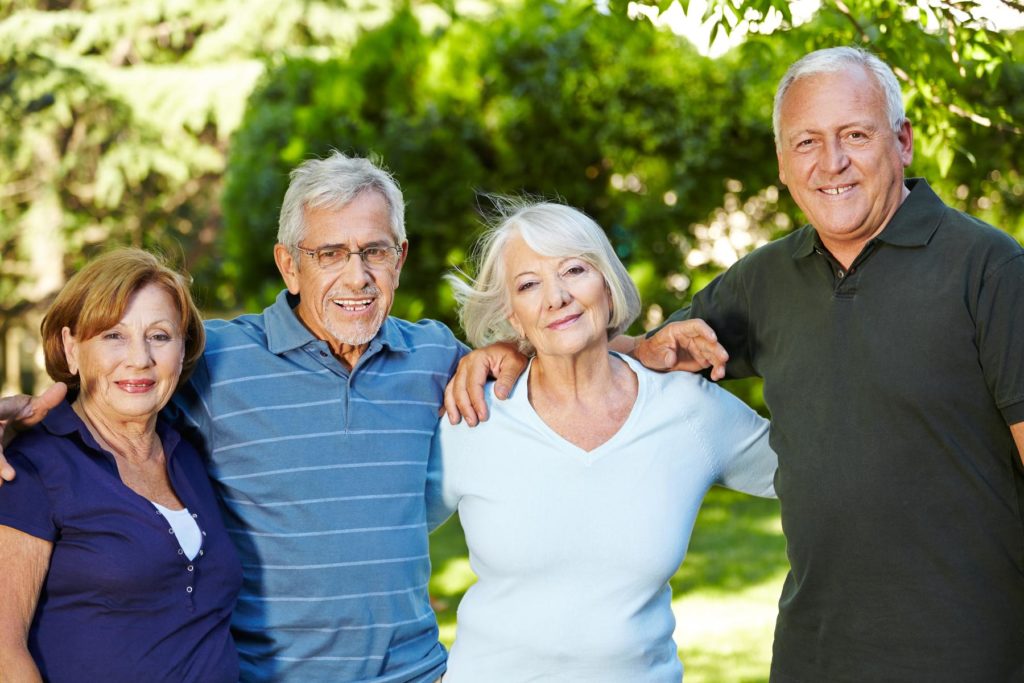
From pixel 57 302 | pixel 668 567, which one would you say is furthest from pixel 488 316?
A: pixel 57 302

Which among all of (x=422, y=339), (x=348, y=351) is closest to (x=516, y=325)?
(x=422, y=339)

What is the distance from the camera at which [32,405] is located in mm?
2461

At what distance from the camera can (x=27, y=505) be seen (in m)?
2.34

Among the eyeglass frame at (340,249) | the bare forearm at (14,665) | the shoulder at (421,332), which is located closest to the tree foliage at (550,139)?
the shoulder at (421,332)

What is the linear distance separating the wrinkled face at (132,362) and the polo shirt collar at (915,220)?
168 cm

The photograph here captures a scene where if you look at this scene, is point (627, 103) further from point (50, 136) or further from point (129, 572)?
point (50, 136)

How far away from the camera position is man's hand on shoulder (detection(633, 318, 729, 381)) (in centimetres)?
284

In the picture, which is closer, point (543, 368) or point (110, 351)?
point (110, 351)

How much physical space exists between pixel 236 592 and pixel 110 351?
0.64m

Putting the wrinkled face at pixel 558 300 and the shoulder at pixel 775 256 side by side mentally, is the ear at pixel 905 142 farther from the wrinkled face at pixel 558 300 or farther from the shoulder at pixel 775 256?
the wrinkled face at pixel 558 300

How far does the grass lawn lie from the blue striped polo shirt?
8.19 feet

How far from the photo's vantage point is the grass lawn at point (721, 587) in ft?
16.9

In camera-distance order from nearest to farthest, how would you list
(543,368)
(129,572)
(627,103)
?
(129,572) → (543,368) → (627,103)

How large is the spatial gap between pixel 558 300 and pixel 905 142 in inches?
35.6
